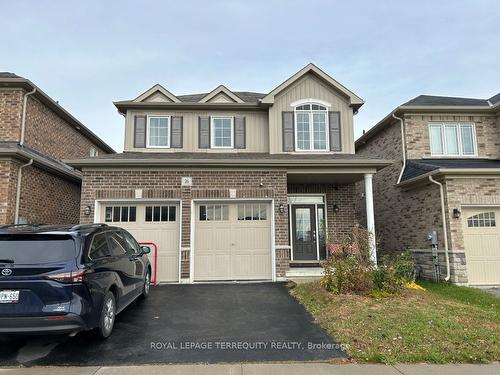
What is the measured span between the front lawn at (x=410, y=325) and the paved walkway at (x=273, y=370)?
19cm

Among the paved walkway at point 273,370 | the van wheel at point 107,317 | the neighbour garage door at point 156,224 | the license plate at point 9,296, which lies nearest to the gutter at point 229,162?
the neighbour garage door at point 156,224

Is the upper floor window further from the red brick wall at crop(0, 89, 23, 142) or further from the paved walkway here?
the red brick wall at crop(0, 89, 23, 142)

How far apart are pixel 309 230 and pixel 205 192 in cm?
463

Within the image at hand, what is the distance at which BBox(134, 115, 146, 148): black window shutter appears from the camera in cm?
1195

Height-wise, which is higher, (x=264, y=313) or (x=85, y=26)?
(x=85, y=26)

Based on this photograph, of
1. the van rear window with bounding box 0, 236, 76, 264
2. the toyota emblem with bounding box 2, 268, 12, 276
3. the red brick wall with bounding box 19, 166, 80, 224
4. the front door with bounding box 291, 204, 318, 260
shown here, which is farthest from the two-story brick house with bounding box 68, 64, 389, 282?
the toyota emblem with bounding box 2, 268, 12, 276

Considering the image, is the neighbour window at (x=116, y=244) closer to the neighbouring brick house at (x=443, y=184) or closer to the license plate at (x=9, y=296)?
the license plate at (x=9, y=296)

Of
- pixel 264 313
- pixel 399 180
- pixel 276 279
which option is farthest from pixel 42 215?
pixel 399 180

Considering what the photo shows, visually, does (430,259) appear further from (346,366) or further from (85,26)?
(85,26)

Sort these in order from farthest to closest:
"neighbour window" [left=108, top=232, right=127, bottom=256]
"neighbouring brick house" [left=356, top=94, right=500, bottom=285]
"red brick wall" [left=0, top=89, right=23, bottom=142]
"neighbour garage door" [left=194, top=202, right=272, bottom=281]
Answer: "red brick wall" [left=0, top=89, right=23, bottom=142]
"neighbouring brick house" [left=356, top=94, right=500, bottom=285]
"neighbour garage door" [left=194, top=202, right=272, bottom=281]
"neighbour window" [left=108, top=232, right=127, bottom=256]

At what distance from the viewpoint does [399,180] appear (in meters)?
12.9

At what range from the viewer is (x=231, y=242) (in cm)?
1008

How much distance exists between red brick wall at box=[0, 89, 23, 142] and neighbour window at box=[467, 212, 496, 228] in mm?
14601

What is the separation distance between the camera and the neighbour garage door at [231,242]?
392 inches
